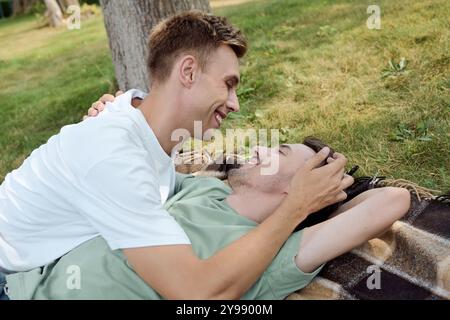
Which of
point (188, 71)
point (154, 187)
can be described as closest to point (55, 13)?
point (188, 71)

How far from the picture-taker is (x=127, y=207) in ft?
6.23

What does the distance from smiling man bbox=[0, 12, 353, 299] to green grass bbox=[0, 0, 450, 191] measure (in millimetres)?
1561

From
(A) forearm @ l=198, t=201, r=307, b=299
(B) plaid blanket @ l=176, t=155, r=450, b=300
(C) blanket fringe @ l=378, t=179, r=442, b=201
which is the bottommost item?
(B) plaid blanket @ l=176, t=155, r=450, b=300

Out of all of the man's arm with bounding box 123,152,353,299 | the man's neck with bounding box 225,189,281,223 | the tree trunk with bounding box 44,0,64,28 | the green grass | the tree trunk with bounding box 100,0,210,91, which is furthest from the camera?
the tree trunk with bounding box 44,0,64,28

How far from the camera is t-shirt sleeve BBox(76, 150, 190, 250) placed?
188cm

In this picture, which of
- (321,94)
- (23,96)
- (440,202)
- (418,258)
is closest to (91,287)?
(418,258)

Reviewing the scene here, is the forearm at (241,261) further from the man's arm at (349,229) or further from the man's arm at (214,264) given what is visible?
the man's arm at (349,229)

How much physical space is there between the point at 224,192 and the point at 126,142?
2.82ft

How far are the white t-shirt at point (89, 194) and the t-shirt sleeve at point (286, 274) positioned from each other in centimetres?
51

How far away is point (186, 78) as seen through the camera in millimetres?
2350

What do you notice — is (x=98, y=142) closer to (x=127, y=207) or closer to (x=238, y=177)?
(x=127, y=207)

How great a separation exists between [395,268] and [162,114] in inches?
51.6

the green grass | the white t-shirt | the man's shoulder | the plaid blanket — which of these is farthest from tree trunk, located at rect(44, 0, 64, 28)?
the plaid blanket

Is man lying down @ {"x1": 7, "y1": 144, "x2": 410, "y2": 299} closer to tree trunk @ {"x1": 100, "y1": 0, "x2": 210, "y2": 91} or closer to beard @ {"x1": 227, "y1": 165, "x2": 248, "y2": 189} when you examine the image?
beard @ {"x1": 227, "y1": 165, "x2": 248, "y2": 189}
